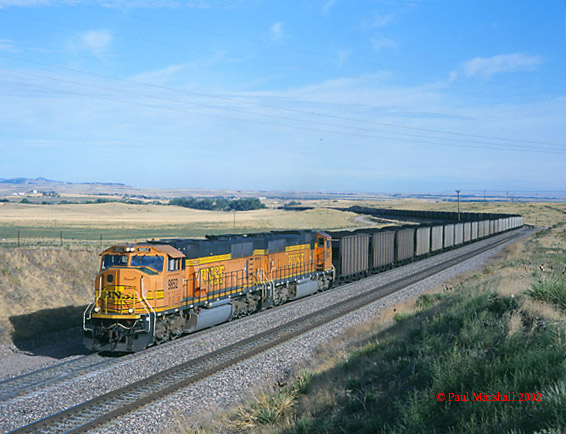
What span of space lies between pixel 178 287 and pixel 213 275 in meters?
2.45

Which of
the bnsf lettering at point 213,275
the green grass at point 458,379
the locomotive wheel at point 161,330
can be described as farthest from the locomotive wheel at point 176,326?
the green grass at point 458,379

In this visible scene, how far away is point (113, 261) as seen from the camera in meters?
17.7

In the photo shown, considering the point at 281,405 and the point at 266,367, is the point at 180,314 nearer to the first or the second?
the point at 266,367

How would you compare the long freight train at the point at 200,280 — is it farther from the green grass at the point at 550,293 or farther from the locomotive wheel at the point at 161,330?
the green grass at the point at 550,293

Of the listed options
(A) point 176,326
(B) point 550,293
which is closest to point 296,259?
(A) point 176,326

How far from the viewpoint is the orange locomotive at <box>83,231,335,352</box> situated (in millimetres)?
16844

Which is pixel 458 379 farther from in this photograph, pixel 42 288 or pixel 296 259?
pixel 42 288

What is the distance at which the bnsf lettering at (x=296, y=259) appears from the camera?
1073 inches

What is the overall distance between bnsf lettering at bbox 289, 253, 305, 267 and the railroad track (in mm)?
4123

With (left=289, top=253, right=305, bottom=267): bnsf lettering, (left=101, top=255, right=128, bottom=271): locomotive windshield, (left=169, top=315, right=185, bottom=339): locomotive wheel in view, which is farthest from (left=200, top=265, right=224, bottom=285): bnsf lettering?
(left=289, top=253, right=305, bottom=267): bnsf lettering

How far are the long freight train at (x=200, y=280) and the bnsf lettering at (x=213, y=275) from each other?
0.04 m

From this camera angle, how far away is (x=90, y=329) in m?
16.8

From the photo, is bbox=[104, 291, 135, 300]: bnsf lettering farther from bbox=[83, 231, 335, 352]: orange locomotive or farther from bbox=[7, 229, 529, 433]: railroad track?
bbox=[7, 229, 529, 433]: railroad track

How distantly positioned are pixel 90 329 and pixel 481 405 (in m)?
13.0
